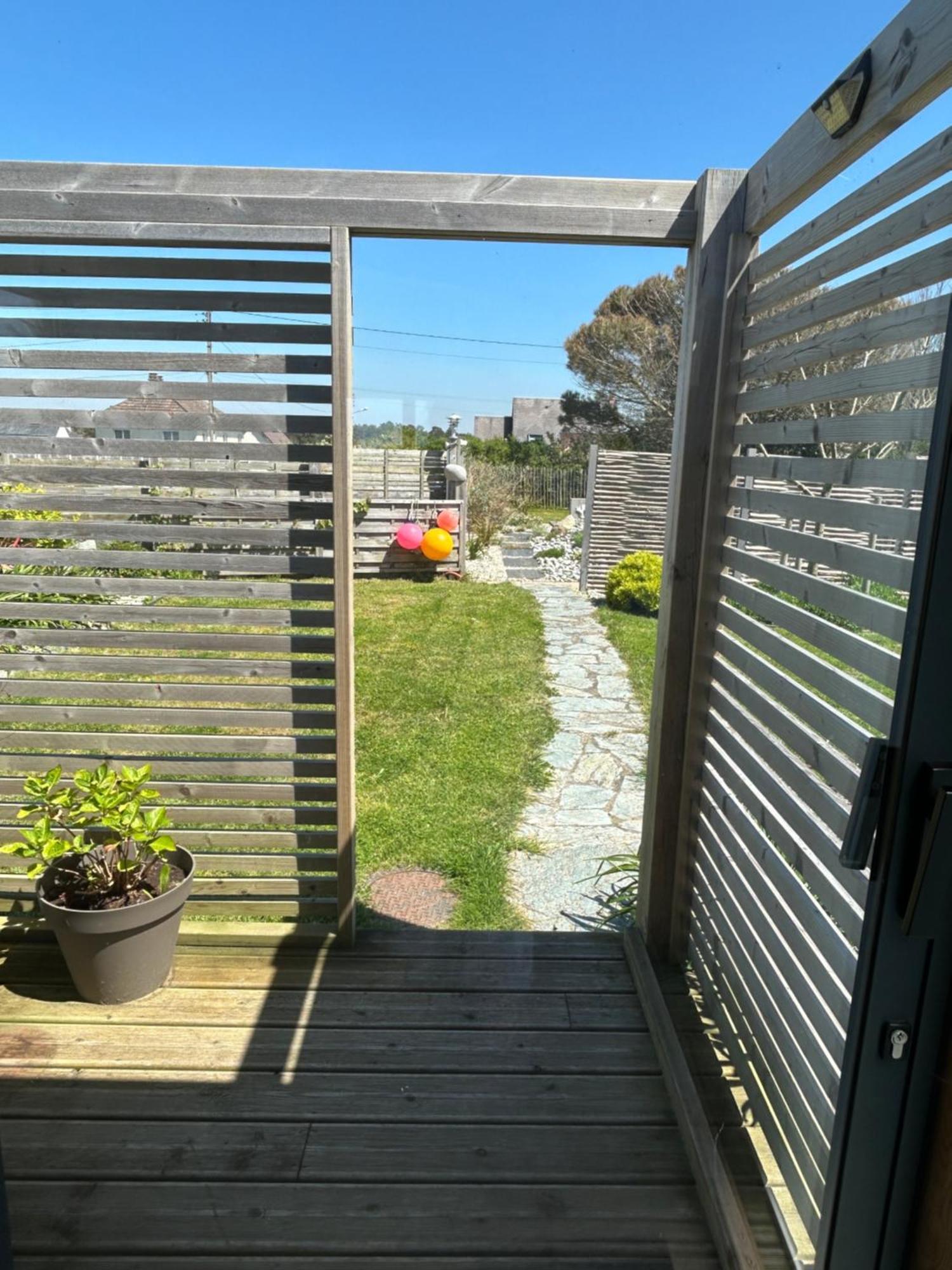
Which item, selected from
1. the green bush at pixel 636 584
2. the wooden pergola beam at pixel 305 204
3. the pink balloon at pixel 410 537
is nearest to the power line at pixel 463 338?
the pink balloon at pixel 410 537

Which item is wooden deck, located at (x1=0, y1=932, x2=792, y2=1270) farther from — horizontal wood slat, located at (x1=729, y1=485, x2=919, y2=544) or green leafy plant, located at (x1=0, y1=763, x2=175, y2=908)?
horizontal wood slat, located at (x1=729, y1=485, x2=919, y2=544)

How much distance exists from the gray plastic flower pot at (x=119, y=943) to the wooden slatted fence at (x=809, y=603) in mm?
1478

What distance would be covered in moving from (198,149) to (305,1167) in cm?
271

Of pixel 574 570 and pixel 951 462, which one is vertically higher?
pixel 951 462

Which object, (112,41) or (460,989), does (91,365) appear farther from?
(112,41)

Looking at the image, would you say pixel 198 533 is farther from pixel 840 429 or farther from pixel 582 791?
pixel 582 791

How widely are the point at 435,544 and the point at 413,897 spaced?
21.4 feet

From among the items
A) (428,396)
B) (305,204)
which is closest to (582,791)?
(305,204)

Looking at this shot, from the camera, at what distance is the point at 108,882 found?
7.11 feet

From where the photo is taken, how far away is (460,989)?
7.54 feet

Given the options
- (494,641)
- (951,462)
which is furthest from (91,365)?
(494,641)

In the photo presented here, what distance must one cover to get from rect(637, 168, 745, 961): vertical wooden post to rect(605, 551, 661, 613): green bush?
608 centimetres

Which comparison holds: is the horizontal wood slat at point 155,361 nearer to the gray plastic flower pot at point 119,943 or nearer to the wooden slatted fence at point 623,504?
the gray plastic flower pot at point 119,943

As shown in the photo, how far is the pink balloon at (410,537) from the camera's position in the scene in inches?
367
